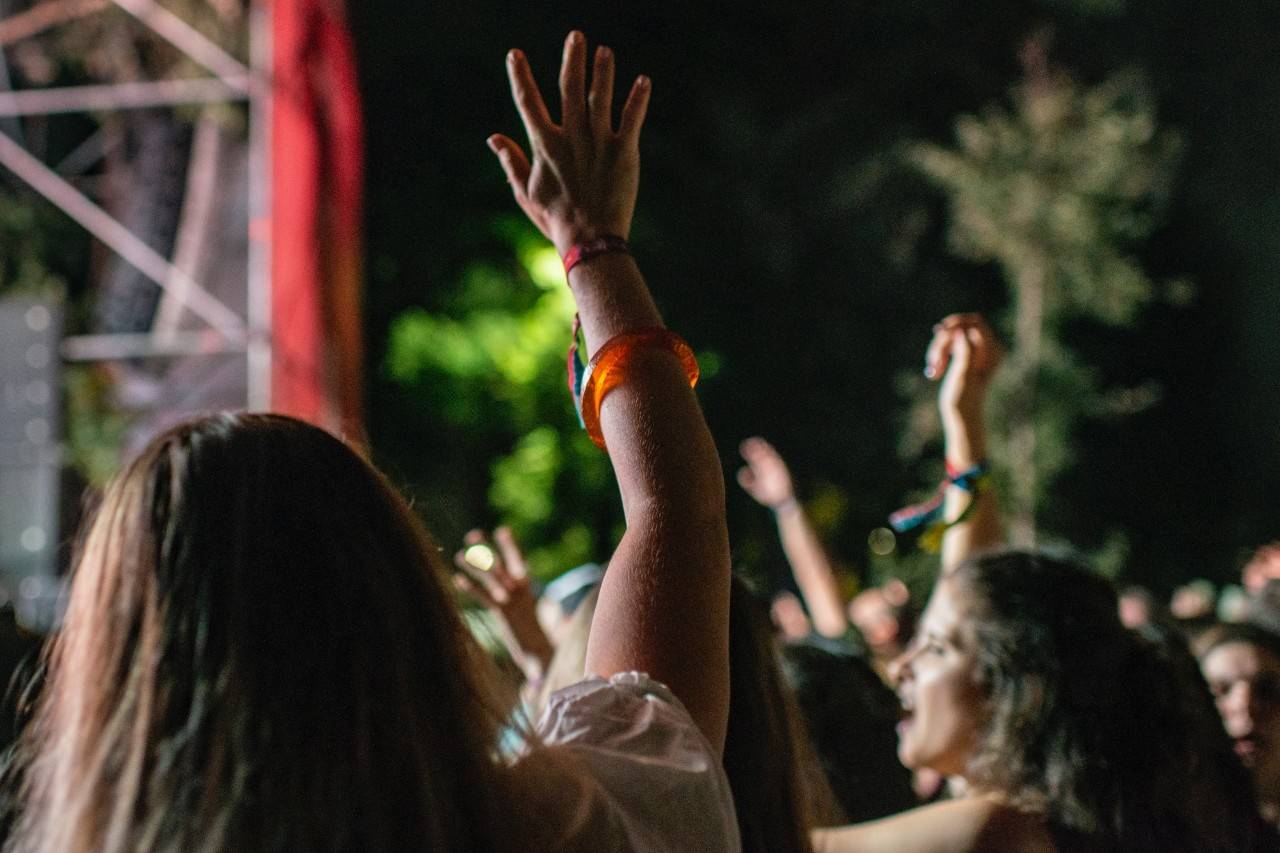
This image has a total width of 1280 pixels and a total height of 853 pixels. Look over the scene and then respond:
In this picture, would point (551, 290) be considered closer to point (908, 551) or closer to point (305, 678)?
point (908, 551)

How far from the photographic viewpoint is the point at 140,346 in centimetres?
771

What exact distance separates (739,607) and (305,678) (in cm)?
86

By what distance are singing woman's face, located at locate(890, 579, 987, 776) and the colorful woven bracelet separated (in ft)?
3.23

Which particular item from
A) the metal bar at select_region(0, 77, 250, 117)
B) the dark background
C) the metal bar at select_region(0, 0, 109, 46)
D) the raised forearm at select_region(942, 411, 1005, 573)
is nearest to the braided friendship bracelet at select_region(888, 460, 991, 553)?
the raised forearm at select_region(942, 411, 1005, 573)

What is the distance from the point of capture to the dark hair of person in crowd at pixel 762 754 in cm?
163

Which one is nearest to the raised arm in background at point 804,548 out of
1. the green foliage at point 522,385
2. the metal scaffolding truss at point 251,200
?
the metal scaffolding truss at point 251,200

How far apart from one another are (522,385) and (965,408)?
30.2 ft

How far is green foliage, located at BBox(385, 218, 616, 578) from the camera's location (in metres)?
11.4

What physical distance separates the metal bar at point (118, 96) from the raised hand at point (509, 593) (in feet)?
17.8

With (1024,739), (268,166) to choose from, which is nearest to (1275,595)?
(1024,739)

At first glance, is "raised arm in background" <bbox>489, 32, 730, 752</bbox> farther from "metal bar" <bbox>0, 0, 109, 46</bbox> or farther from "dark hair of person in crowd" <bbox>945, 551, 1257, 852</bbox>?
"metal bar" <bbox>0, 0, 109, 46</bbox>

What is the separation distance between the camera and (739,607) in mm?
1741

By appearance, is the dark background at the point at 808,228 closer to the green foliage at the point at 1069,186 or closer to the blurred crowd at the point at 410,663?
the green foliage at the point at 1069,186

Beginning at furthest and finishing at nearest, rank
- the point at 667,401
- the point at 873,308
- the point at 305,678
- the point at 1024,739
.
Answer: the point at 873,308
the point at 1024,739
the point at 667,401
the point at 305,678
